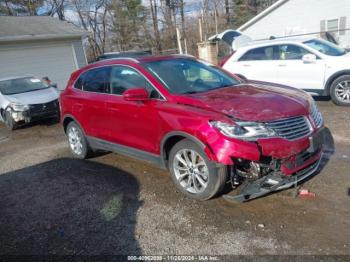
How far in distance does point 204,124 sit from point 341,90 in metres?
5.61

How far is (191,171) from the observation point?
154 inches

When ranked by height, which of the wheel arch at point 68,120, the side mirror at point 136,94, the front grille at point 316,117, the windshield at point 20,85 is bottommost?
the wheel arch at point 68,120

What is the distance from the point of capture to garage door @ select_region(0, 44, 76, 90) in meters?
14.8

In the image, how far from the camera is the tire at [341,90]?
7656 millimetres

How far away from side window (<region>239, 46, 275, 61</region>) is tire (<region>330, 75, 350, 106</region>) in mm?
1822

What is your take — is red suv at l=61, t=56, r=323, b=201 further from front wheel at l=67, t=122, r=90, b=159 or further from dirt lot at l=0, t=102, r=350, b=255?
front wheel at l=67, t=122, r=90, b=159

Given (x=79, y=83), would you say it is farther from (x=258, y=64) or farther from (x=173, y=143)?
(x=258, y=64)

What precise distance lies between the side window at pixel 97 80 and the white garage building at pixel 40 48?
1101 cm

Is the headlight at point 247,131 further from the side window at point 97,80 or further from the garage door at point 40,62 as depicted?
the garage door at point 40,62

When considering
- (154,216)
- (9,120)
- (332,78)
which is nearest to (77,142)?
(154,216)

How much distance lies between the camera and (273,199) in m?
3.84

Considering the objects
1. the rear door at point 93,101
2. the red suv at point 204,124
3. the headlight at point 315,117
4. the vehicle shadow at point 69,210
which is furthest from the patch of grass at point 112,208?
the headlight at point 315,117

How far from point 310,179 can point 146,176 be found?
2274 mm

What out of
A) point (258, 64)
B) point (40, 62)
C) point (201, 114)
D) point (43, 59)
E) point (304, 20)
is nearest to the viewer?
point (201, 114)
